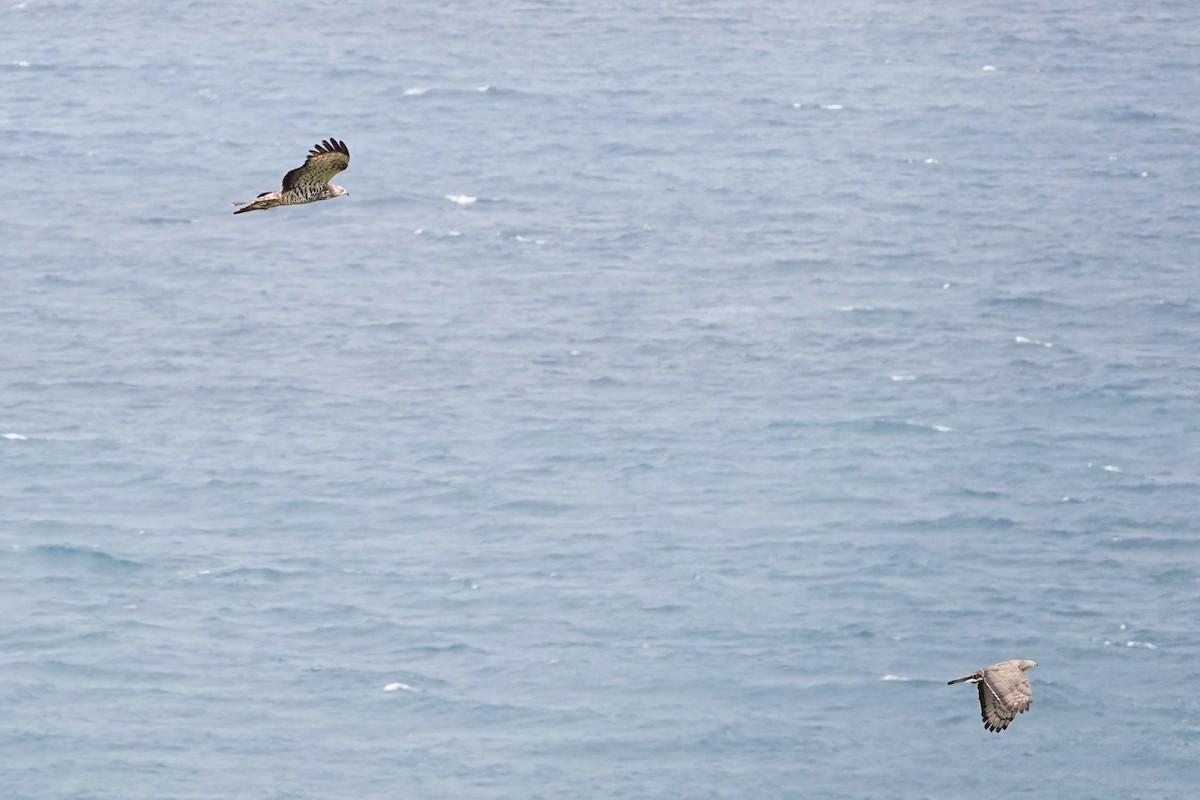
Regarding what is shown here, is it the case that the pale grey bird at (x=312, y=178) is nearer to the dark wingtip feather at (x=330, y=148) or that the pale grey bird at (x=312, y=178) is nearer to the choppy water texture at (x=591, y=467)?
the dark wingtip feather at (x=330, y=148)

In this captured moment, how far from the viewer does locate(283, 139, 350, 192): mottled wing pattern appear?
4128 centimetres

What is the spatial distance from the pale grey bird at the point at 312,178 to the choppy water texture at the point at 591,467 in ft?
263

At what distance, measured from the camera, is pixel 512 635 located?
5379 inches

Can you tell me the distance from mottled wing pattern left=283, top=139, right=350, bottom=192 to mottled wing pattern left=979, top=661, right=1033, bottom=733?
570 inches

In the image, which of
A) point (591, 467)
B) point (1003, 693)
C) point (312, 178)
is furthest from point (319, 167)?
point (591, 467)

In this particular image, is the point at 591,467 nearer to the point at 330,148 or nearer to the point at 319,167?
the point at 319,167

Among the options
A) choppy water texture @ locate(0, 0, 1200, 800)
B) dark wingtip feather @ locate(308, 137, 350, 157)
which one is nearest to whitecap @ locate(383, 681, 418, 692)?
choppy water texture @ locate(0, 0, 1200, 800)

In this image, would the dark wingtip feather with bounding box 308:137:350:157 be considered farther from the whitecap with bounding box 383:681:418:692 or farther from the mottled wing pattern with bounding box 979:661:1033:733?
the whitecap with bounding box 383:681:418:692

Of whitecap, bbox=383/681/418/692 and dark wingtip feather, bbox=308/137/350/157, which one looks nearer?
dark wingtip feather, bbox=308/137/350/157

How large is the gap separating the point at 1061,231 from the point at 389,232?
52.4 metres

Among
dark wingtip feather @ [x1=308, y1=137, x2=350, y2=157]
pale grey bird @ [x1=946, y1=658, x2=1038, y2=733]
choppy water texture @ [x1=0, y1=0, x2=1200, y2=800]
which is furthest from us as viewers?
choppy water texture @ [x1=0, y1=0, x2=1200, y2=800]

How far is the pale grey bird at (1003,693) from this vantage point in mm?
39906

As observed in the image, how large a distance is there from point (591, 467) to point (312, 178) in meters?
108

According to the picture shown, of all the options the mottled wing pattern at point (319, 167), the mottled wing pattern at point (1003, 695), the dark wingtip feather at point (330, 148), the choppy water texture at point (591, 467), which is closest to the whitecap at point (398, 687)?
the choppy water texture at point (591, 467)
